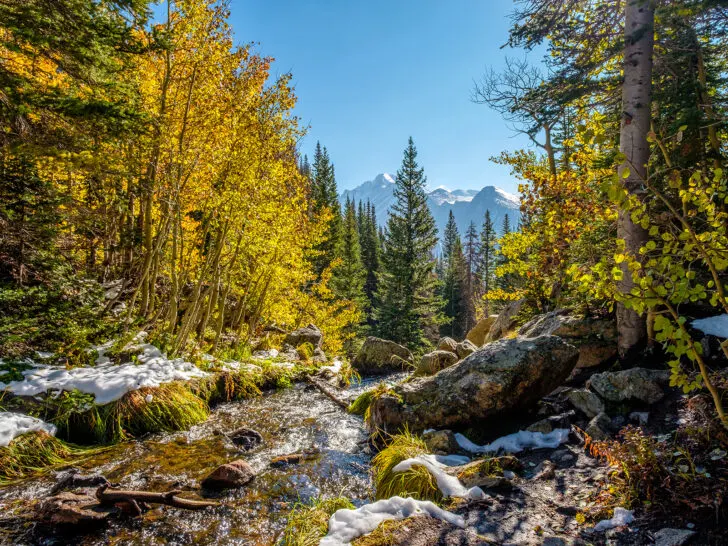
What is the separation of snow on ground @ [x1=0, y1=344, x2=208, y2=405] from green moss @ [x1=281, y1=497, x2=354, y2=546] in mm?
4190

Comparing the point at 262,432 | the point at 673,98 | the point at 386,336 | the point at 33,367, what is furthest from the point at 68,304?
the point at 386,336

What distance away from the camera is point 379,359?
15.9m

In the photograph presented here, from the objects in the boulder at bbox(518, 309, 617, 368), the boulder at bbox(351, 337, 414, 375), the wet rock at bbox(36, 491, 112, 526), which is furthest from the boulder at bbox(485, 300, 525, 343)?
the wet rock at bbox(36, 491, 112, 526)

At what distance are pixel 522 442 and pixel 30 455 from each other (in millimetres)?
6529

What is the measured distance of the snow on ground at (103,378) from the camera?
5934 millimetres

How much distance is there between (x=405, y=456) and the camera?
454 cm

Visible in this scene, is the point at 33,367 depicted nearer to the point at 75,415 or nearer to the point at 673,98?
the point at 75,415

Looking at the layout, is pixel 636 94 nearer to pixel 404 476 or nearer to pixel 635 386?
pixel 635 386

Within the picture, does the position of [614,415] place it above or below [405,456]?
above

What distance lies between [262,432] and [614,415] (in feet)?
18.3

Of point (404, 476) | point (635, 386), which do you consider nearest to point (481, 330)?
point (635, 386)

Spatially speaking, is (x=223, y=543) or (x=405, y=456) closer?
(x=223, y=543)

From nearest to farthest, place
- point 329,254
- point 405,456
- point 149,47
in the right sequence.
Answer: point 405,456
point 149,47
point 329,254

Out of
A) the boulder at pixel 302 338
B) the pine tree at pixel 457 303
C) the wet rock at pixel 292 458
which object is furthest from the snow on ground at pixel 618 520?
the pine tree at pixel 457 303
